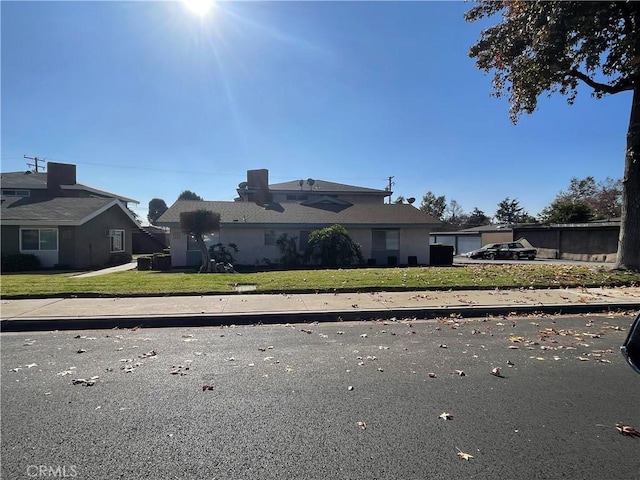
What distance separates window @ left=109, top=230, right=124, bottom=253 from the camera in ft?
75.6

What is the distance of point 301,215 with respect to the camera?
23.0 m

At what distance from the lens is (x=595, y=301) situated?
8703mm

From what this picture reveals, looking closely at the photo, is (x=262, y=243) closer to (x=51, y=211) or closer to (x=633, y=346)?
(x=51, y=211)

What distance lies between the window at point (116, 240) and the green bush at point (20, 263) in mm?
4423

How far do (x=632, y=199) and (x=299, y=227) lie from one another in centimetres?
1485

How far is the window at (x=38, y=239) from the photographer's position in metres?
19.1

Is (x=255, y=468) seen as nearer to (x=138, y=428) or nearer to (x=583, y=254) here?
(x=138, y=428)

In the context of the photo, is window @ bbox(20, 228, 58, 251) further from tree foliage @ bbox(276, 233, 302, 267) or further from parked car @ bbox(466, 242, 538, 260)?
parked car @ bbox(466, 242, 538, 260)

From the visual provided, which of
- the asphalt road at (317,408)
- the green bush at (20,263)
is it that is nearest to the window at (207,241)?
the green bush at (20,263)

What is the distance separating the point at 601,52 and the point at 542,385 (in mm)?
13024

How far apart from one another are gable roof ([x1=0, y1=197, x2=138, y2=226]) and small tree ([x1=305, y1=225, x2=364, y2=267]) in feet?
40.4

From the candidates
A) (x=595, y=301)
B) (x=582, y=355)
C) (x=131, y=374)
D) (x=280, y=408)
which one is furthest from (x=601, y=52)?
(x=131, y=374)

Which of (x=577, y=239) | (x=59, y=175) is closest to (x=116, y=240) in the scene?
(x=59, y=175)

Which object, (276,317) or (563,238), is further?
(563,238)
